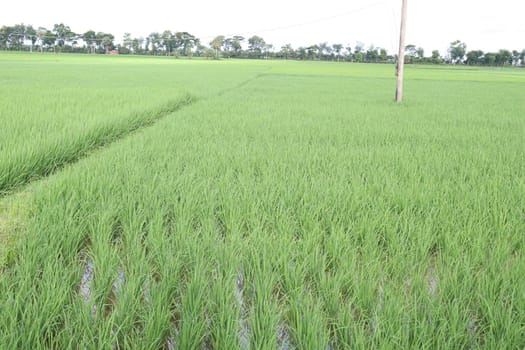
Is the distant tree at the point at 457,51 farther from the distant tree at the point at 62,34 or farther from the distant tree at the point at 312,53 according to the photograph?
the distant tree at the point at 62,34

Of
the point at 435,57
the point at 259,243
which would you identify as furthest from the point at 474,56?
the point at 259,243

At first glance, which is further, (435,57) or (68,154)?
(435,57)

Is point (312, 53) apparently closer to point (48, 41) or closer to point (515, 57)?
point (515, 57)

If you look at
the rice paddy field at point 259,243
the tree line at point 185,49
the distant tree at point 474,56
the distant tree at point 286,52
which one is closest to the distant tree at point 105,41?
the tree line at point 185,49

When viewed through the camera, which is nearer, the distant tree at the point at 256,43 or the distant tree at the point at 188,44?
the distant tree at the point at 188,44

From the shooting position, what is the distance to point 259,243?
215cm

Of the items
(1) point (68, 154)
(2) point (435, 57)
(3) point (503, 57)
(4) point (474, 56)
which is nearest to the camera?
(1) point (68, 154)

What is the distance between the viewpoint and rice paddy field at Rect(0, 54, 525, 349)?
1.47 m

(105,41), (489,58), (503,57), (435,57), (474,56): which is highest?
(105,41)

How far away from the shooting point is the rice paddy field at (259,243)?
147 cm

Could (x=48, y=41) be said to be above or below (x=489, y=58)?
above

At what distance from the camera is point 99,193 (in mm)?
2959

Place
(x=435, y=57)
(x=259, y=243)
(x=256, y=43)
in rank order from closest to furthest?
(x=259, y=243) < (x=435, y=57) < (x=256, y=43)

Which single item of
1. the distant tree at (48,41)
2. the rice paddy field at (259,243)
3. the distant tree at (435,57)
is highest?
the distant tree at (48,41)
